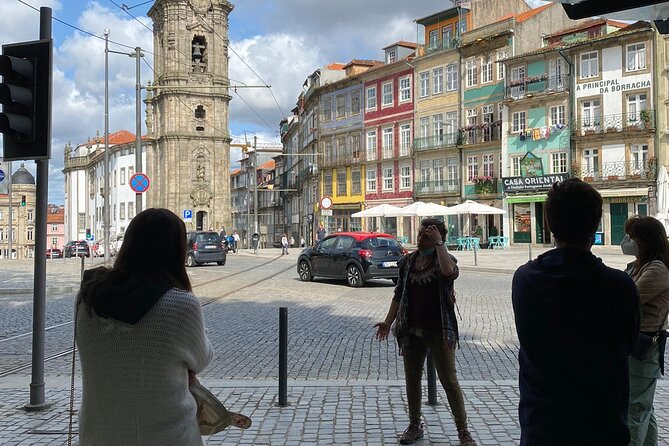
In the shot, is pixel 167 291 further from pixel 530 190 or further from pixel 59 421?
pixel 530 190

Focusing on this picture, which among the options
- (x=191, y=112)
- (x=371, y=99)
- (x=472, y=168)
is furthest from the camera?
(x=191, y=112)

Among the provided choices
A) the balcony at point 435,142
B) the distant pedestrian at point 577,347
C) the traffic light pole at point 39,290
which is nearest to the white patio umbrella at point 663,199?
the traffic light pole at point 39,290

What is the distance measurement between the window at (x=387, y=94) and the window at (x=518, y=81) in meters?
11.9

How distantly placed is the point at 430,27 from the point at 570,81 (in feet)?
46.4

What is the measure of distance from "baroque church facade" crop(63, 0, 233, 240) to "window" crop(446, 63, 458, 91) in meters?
21.3

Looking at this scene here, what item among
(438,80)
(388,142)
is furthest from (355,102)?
(438,80)

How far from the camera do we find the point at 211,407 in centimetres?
279

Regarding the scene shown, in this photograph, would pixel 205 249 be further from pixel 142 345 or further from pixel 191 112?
pixel 191 112

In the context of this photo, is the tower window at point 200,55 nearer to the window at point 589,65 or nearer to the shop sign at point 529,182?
the shop sign at point 529,182

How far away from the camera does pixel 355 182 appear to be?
56969 millimetres

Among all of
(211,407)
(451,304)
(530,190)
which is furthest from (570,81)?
(211,407)

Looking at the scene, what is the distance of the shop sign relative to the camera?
1647 inches

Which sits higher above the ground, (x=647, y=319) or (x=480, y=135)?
(x=480, y=135)

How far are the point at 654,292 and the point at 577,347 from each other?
5.40 feet
